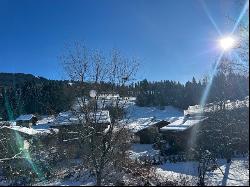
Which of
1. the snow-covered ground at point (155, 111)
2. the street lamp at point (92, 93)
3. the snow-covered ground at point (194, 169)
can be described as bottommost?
the snow-covered ground at point (194, 169)

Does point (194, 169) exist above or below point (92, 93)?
below

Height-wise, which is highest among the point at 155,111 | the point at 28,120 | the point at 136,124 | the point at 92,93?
the point at 92,93

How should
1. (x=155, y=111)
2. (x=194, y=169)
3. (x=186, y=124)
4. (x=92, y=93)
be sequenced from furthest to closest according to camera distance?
(x=155, y=111)
(x=186, y=124)
(x=194, y=169)
(x=92, y=93)

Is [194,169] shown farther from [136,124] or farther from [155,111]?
[155,111]

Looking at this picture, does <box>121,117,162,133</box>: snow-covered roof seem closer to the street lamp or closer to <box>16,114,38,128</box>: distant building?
the street lamp

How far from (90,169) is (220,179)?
8.93 metres

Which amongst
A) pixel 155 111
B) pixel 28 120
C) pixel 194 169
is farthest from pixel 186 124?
pixel 155 111

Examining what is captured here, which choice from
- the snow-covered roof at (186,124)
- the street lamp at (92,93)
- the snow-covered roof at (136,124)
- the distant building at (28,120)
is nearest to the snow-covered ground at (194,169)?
the snow-covered roof at (136,124)

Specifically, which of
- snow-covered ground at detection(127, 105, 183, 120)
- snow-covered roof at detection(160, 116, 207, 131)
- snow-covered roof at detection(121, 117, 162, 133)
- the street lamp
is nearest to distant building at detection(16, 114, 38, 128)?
snow-covered ground at detection(127, 105, 183, 120)

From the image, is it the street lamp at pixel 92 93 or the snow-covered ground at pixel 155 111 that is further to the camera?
the snow-covered ground at pixel 155 111

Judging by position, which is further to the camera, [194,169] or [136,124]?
[136,124]

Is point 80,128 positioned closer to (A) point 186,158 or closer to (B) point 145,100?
(A) point 186,158

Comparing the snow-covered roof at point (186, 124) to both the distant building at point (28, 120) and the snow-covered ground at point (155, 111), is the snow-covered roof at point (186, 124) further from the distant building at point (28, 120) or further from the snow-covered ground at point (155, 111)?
the snow-covered ground at point (155, 111)

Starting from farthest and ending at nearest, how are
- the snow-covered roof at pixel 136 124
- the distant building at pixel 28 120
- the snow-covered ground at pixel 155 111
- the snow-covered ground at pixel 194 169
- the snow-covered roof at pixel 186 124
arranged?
the snow-covered ground at pixel 155 111, the distant building at pixel 28 120, the snow-covered roof at pixel 186 124, the snow-covered roof at pixel 136 124, the snow-covered ground at pixel 194 169
